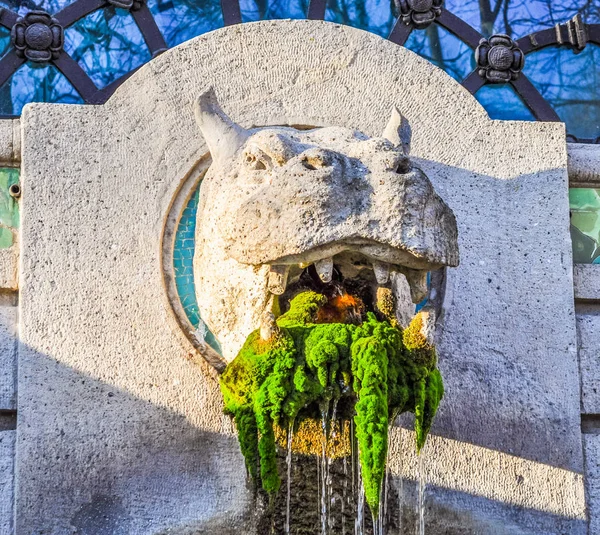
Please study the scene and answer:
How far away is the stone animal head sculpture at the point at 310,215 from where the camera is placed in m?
4.12

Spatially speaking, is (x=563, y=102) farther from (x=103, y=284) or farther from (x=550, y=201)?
(x=103, y=284)

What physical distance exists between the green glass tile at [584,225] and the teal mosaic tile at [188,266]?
5.26 feet

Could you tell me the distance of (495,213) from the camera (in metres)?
5.27

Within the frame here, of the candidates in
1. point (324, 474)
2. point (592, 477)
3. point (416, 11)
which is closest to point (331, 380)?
point (324, 474)

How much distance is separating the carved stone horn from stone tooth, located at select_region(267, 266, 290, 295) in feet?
1.69

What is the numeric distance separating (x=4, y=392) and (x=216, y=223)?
1086 mm

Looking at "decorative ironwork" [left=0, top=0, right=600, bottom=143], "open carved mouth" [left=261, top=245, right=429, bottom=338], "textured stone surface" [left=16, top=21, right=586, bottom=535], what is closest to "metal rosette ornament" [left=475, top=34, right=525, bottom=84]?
"decorative ironwork" [left=0, top=0, right=600, bottom=143]

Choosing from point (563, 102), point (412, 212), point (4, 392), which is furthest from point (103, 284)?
point (563, 102)

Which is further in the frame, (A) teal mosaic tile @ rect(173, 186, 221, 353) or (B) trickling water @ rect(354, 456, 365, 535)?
(A) teal mosaic tile @ rect(173, 186, 221, 353)

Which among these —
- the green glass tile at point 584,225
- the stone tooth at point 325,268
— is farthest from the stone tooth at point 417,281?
the green glass tile at point 584,225

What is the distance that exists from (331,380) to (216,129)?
39.9 inches

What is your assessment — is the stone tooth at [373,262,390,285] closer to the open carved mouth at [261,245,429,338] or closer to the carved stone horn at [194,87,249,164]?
the open carved mouth at [261,245,429,338]

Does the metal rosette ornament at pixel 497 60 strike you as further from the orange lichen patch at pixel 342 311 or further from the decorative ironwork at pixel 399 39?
the orange lichen patch at pixel 342 311

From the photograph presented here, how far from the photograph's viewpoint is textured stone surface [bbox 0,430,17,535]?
186 inches
